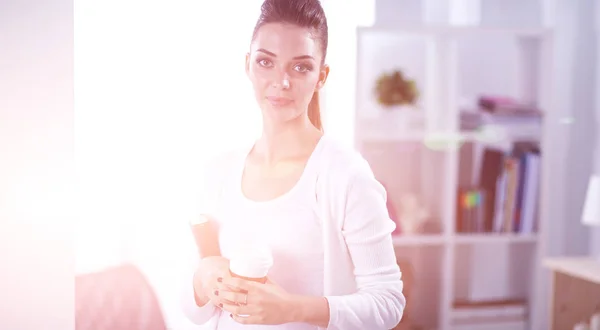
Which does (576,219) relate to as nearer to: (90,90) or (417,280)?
(417,280)

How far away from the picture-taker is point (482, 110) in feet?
8.83

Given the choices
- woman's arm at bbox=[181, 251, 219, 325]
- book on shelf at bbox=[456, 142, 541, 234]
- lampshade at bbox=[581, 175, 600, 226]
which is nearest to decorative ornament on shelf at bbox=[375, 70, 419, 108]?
book on shelf at bbox=[456, 142, 541, 234]

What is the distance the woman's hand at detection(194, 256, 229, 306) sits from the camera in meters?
1.42

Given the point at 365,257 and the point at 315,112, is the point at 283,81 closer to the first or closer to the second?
the point at 315,112

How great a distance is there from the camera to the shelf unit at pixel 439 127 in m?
2.57

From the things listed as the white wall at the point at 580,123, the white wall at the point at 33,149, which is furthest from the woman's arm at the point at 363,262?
the white wall at the point at 580,123

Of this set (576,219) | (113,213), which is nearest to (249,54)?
(113,213)

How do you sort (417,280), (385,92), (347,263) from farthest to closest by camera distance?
(417,280) → (385,92) → (347,263)

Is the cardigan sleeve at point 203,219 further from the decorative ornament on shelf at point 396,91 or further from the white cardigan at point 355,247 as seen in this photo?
the decorative ornament on shelf at point 396,91

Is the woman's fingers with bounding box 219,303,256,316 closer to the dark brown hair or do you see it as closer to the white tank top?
the white tank top

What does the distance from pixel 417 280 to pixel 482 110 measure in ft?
2.96

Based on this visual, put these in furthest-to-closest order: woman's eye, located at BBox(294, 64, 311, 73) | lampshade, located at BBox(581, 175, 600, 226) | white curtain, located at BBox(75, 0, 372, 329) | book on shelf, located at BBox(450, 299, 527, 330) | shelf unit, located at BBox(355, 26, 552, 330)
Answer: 1. book on shelf, located at BBox(450, 299, 527, 330)
2. shelf unit, located at BBox(355, 26, 552, 330)
3. lampshade, located at BBox(581, 175, 600, 226)
4. white curtain, located at BBox(75, 0, 372, 329)
5. woman's eye, located at BBox(294, 64, 311, 73)

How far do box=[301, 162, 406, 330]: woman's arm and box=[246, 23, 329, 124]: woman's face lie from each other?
0.24 m

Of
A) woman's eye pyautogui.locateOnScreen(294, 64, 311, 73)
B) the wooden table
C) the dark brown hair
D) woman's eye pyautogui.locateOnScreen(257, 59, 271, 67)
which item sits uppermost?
the dark brown hair
